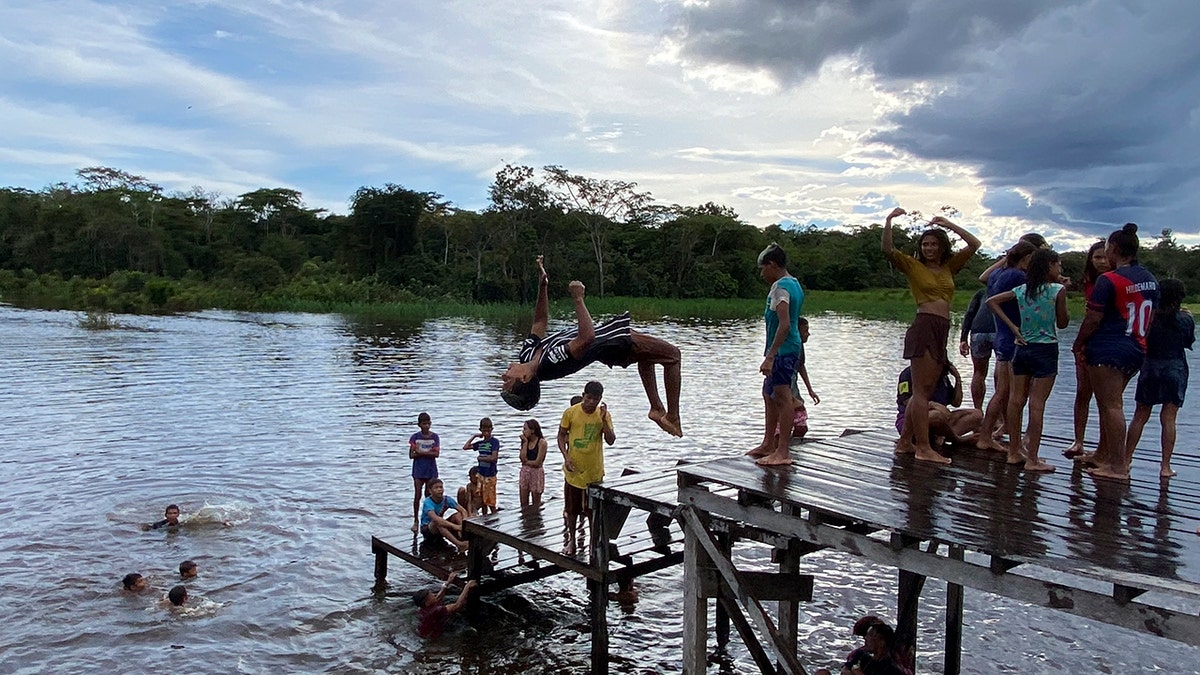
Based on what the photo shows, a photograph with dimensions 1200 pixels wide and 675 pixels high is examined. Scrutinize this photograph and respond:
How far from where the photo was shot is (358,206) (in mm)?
85875

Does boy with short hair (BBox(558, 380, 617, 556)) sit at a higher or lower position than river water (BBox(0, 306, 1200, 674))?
higher

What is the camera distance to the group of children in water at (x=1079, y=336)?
747cm

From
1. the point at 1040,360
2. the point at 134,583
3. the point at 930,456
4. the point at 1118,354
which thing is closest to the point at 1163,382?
the point at 1118,354

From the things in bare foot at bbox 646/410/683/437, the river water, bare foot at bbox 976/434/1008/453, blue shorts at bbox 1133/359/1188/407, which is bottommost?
the river water

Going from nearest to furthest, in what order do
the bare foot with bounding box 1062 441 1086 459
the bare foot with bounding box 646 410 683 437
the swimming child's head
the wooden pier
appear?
the wooden pier
the bare foot with bounding box 646 410 683 437
the bare foot with bounding box 1062 441 1086 459
the swimming child's head

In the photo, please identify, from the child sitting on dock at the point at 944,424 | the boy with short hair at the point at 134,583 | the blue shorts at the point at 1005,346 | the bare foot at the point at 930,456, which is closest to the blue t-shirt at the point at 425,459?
the boy with short hair at the point at 134,583

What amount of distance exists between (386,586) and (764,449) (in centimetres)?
638

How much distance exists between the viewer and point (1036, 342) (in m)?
8.01

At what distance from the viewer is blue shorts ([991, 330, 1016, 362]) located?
8445mm

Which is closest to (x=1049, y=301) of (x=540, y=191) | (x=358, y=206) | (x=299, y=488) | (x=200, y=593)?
(x=200, y=593)

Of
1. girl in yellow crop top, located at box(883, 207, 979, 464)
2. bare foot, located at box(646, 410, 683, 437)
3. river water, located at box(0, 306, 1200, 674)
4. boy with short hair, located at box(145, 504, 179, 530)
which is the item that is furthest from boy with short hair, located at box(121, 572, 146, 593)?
girl in yellow crop top, located at box(883, 207, 979, 464)

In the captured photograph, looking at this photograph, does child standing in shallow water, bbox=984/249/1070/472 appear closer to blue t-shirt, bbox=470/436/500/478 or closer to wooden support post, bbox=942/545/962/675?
wooden support post, bbox=942/545/962/675

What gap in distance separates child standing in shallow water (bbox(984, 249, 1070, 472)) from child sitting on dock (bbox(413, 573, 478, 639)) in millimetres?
6448

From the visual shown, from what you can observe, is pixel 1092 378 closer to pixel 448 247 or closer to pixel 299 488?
pixel 299 488
